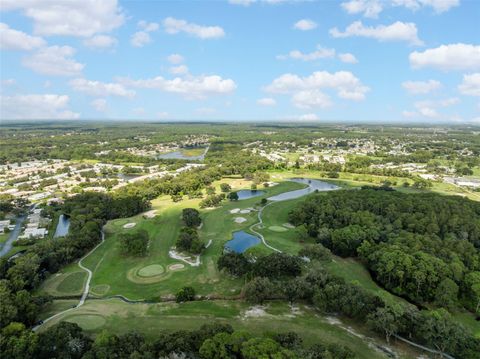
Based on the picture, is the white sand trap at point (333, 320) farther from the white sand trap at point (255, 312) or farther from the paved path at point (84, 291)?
the paved path at point (84, 291)

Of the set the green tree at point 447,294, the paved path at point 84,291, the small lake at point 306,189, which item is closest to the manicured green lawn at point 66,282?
the paved path at point 84,291

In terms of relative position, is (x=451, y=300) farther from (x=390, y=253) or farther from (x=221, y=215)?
(x=221, y=215)

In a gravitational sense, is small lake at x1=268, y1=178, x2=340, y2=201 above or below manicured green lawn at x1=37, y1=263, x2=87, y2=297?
above

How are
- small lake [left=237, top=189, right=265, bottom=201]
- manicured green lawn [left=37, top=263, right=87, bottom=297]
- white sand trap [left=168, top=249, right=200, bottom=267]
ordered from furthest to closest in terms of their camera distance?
small lake [left=237, top=189, right=265, bottom=201]
white sand trap [left=168, top=249, right=200, bottom=267]
manicured green lawn [left=37, top=263, right=87, bottom=297]

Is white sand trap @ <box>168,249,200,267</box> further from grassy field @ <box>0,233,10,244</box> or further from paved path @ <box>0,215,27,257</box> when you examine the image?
grassy field @ <box>0,233,10,244</box>

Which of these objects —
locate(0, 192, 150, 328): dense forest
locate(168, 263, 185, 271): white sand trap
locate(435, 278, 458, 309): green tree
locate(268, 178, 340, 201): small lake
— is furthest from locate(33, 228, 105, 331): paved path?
locate(268, 178, 340, 201): small lake

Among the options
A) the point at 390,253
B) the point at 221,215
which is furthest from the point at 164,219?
the point at 390,253

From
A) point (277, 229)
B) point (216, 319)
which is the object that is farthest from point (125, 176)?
point (216, 319)
